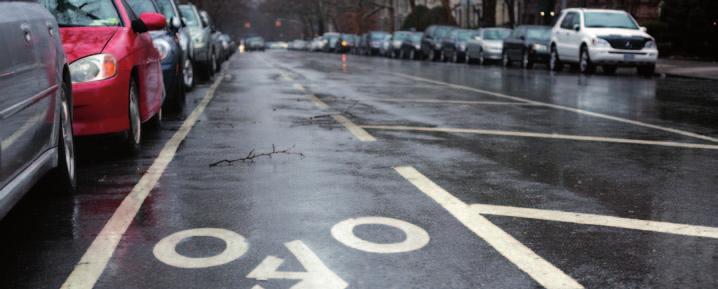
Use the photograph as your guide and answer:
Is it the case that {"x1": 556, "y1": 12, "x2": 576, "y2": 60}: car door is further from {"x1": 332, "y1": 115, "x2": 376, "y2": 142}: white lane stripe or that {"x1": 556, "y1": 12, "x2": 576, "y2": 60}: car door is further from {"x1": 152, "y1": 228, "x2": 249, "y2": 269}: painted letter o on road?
{"x1": 152, "y1": 228, "x2": 249, "y2": 269}: painted letter o on road

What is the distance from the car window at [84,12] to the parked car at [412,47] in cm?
3671

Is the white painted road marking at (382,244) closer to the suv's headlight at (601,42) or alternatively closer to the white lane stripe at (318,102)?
the white lane stripe at (318,102)

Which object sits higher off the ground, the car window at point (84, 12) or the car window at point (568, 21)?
the car window at point (84, 12)

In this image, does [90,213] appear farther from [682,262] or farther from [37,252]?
[682,262]

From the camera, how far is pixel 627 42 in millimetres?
25797

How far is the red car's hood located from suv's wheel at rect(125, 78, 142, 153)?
0.48 metres

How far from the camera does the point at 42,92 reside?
5570 millimetres

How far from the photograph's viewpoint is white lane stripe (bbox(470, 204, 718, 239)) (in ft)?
18.0

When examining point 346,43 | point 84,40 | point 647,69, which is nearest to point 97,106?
point 84,40

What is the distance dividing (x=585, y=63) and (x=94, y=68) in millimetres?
20728

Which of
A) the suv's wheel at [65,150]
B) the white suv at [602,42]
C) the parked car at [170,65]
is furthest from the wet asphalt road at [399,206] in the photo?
the white suv at [602,42]

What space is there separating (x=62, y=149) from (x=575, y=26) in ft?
74.2

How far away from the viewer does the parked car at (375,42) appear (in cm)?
5794

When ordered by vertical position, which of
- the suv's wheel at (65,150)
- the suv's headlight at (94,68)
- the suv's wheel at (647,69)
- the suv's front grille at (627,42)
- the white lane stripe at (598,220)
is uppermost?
the suv's headlight at (94,68)
